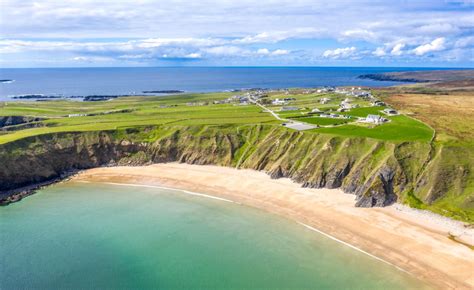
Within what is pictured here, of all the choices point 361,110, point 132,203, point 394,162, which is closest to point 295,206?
point 394,162

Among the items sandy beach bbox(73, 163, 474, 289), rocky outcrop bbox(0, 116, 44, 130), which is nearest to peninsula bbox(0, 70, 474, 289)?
sandy beach bbox(73, 163, 474, 289)

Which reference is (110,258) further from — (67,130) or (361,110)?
(361,110)

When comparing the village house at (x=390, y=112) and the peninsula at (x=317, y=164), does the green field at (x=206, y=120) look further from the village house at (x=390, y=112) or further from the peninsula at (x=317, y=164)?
the village house at (x=390, y=112)

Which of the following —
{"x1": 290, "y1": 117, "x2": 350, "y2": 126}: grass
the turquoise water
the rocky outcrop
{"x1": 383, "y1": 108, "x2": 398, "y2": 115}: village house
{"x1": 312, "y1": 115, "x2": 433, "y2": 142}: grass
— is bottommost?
the turquoise water

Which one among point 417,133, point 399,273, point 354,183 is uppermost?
point 417,133

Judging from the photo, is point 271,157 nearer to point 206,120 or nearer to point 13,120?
point 206,120

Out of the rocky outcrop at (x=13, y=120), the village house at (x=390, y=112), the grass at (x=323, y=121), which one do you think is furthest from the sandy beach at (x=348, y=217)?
the rocky outcrop at (x=13, y=120)

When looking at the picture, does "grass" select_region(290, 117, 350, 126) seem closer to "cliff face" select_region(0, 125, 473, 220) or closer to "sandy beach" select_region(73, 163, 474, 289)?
"cliff face" select_region(0, 125, 473, 220)
